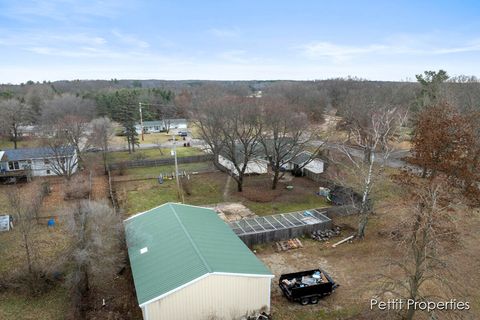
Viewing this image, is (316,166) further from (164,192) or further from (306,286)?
(306,286)

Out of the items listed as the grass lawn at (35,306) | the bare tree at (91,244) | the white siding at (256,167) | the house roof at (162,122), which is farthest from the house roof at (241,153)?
the house roof at (162,122)

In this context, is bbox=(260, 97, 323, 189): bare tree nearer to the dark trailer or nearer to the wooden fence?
the wooden fence

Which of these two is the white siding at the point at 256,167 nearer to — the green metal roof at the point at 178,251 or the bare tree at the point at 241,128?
the bare tree at the point at 241,128

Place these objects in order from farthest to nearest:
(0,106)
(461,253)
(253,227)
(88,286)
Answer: (0,106) → (253,227) → (461,253) → (88,286)

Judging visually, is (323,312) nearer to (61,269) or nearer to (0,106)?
(61,269)

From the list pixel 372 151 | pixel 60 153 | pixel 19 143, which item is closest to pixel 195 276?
pixel 372 151

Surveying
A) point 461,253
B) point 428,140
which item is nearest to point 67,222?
point 428,140

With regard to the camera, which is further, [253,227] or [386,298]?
[253,227]
